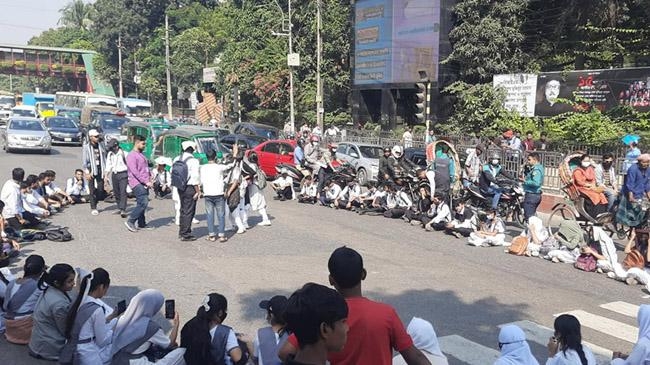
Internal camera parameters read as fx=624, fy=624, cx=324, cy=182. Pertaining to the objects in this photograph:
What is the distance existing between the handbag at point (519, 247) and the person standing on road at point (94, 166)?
8790mm

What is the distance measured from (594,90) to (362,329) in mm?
21706

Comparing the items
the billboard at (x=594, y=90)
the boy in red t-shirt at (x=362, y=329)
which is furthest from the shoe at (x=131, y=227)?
the billboard at (x=594, y=90)

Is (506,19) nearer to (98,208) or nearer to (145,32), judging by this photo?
(98,208)

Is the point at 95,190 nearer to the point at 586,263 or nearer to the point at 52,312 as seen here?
the point at 52,312

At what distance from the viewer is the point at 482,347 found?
21.7 ft

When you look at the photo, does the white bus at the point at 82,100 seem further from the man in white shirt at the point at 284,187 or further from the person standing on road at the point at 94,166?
the person standing on road at the point at 94,166

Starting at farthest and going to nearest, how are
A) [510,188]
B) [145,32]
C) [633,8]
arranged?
[145,32] → [633,8] → [510,188]

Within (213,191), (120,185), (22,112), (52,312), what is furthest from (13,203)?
(22,112)

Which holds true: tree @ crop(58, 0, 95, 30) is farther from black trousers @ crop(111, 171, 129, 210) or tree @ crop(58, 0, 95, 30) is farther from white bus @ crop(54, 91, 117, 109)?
black trousers @ crop(111, 171, 129, 210)

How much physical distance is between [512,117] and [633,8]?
7963 mm

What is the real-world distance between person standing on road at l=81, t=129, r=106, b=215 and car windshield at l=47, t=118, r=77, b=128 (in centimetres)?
1964

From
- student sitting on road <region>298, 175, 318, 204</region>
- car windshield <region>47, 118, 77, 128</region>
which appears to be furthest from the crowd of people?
car windshield <region>47, 118, 77, 128</region>

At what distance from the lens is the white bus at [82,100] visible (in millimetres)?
45750

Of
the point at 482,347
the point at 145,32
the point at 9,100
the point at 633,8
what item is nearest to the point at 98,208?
the point at 482,347
